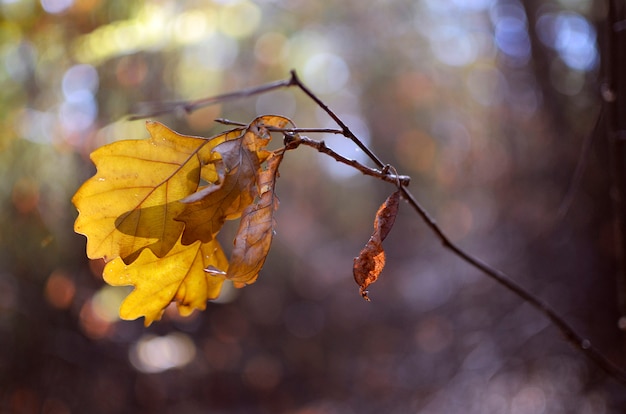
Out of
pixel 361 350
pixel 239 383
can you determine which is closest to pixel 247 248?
pixel 239 383

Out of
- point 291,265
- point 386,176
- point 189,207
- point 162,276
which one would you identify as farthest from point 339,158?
point 291,265

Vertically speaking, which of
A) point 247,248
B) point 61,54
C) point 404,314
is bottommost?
point 404,314

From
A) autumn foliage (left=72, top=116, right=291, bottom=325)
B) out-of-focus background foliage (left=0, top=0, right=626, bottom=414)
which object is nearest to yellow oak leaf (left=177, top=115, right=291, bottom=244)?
autumn foliage (left=72, top=116, right=291, bottom=325)

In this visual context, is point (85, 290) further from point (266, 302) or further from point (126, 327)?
point (266, 302)

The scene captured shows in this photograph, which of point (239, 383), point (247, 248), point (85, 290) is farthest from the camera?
→ point (239, 383)

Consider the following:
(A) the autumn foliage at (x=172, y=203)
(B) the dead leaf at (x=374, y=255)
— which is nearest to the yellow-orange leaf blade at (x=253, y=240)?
(A) the autumn foliage at (x=172, y=203)

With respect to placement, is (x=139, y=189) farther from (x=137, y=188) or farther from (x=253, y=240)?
(x=253, y=240)

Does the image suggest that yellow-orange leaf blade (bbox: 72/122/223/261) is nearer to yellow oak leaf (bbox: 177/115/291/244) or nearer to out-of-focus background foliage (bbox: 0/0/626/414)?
yellow oak leaf (bbox: 177/115/291/244)

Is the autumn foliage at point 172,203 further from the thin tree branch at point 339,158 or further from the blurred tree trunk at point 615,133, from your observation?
the blurred tree trunk at point 615,133
